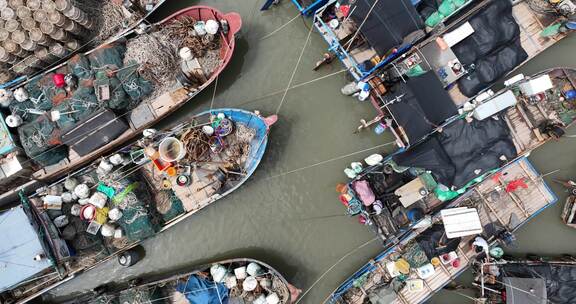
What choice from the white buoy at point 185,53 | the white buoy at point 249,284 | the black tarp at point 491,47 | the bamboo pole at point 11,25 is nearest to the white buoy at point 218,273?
the white buoy at point 249,284

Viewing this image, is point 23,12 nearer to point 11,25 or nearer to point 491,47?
point 11,25

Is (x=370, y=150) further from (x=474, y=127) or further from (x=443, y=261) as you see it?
(x=443, y=261)

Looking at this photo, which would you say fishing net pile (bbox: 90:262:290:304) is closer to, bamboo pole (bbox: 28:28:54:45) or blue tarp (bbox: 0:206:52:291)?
blue tarp (bbox: 0:206:52:291)

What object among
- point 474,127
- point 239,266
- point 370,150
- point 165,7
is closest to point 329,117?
point 370,150

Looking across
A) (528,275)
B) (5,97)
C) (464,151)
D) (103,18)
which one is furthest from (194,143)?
(528,275)

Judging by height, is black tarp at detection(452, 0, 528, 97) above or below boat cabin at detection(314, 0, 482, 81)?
below

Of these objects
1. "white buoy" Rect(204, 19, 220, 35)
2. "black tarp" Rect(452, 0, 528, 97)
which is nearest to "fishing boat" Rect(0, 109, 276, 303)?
"white buoy" Rect(204, 19, 220, 35)

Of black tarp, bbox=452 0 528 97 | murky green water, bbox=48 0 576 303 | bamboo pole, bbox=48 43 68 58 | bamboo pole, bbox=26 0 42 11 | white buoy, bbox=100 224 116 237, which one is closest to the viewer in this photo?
bamboo pole, bbox=26 0 42 11

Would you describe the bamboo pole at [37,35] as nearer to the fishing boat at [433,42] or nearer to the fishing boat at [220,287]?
the fishing boat at [220,287]
